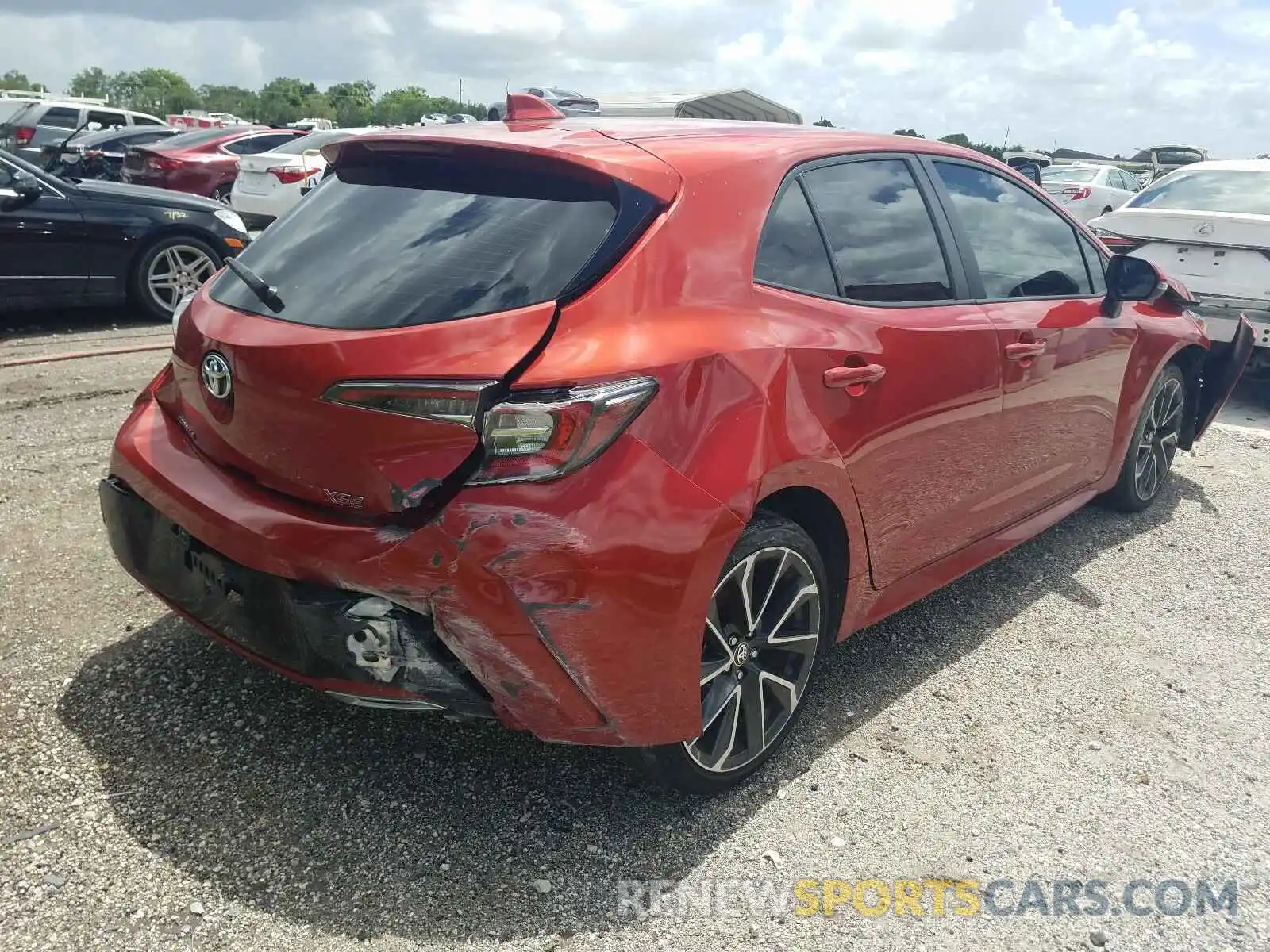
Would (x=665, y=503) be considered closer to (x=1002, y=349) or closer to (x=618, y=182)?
(x=618, y=182)

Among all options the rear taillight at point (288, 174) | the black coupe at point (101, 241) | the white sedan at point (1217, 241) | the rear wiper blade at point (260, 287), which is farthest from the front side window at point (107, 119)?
the rear wiper blade at point (260, 287)

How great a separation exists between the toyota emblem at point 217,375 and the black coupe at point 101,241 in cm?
527

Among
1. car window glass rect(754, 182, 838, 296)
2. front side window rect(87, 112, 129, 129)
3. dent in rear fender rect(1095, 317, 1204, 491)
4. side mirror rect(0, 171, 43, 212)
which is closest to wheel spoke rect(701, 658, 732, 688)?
car window glass rect(754, 182, 838, 296)

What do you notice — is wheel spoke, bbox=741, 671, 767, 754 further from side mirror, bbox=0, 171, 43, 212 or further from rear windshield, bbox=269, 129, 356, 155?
rear windshield, bbox=269, 129, 356, 155

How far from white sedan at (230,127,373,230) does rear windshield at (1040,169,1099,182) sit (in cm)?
1206

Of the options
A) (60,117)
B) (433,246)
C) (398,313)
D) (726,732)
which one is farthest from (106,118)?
(726,732)

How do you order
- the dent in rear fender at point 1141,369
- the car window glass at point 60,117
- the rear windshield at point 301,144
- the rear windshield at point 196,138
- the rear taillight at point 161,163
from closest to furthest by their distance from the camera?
the dent in rear fender at point 1141,369
the rear windshield at point 301,144
the rear taillight at point 161,163
the rear windshield at point 196,138
the car window glass at point 60,117

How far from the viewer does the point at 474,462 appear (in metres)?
2.16

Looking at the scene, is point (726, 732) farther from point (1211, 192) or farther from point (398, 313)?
point (1211, 192)

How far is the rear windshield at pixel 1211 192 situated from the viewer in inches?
304

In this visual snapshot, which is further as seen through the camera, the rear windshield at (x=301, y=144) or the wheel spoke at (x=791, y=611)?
the rear windshield at (x=301, y=144)

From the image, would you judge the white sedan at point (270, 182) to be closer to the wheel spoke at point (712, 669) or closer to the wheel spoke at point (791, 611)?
the wheel spoke at point (791, 611)

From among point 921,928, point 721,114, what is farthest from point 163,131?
point 921,928

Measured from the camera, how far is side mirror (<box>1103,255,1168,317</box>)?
4070mm
